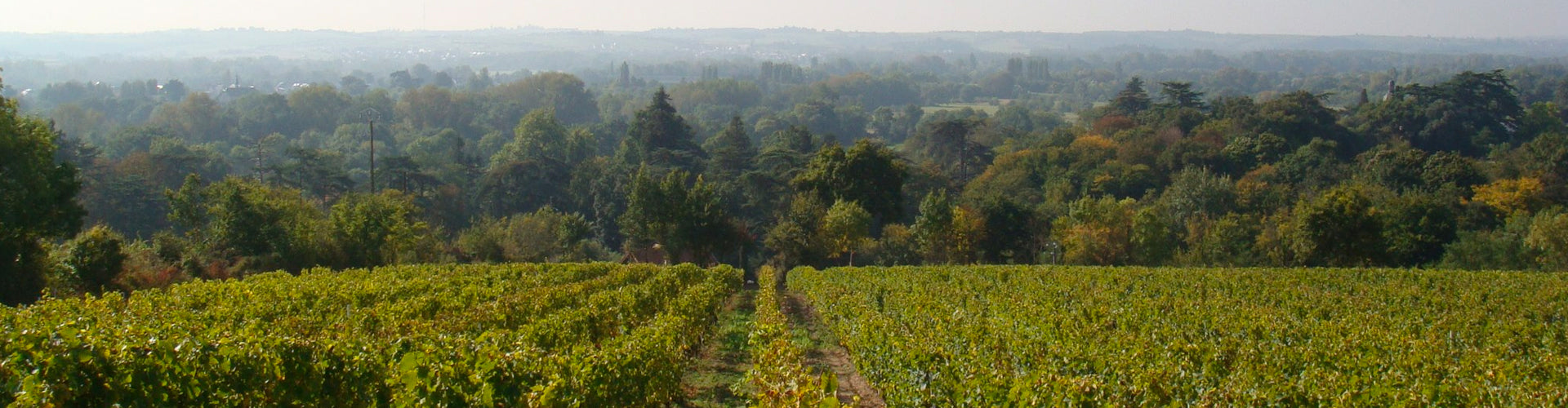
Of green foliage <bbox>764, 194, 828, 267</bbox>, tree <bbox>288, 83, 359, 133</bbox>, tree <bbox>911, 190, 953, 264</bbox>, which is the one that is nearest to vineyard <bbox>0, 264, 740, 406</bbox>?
tree <bbox>911, 190, 953, 264</bbox>

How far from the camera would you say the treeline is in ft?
105

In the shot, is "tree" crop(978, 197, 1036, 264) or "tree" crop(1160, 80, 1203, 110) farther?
"tree" crop(1160, 80, 1203, 110)

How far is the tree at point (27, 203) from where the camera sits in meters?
21.6

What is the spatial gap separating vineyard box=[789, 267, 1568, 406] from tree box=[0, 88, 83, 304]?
58.5ft

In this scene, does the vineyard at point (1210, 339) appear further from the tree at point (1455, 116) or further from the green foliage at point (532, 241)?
the tree at point (1455, 116)

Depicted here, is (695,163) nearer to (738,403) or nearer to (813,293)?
(813,293)

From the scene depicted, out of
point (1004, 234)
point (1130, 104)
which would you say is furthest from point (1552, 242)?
point (1130, 104)

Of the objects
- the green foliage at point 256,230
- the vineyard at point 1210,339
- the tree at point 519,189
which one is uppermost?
the vineyard at point 1210,339

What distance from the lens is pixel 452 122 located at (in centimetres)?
13050

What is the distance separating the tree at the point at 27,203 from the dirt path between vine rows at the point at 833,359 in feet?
56.5

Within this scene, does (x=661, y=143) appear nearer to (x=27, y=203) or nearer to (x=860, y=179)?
(x=860, y=179)

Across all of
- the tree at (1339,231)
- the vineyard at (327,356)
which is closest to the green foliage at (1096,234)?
the tree at (1339,231)

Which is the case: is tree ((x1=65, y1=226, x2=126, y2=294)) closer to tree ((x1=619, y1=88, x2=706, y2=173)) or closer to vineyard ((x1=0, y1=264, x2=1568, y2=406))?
vineyard ((x1=0, y1=264, x2=1568, y2=406))

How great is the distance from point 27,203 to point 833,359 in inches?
720
